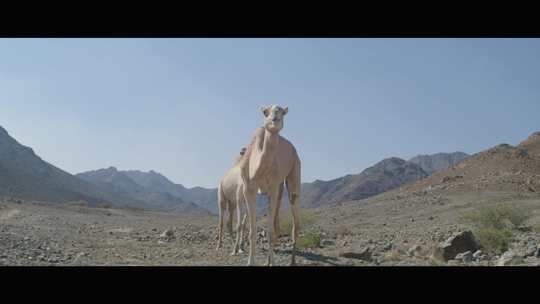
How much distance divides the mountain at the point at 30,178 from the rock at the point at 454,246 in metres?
59.6

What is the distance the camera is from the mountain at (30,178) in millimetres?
66375

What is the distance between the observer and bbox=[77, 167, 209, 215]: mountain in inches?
4936

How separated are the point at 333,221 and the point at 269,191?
23.0 metres

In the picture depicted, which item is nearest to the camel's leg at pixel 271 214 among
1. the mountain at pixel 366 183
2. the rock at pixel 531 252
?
the rock at pixel 531 252

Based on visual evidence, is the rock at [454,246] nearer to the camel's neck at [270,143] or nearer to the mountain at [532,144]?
the camel's neck at [270,143]

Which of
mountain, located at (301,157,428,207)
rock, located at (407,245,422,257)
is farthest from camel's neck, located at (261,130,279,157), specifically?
mountain, located at (301,157,428,207)

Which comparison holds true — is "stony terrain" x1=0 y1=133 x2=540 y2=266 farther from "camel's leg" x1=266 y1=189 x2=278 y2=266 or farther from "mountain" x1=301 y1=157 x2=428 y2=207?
"mountain" x1=301 y1=157 x2=428 y2=207

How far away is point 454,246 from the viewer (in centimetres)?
1298

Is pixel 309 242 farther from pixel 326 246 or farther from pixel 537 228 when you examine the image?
pixel 537 228

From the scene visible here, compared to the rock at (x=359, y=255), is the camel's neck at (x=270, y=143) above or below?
above

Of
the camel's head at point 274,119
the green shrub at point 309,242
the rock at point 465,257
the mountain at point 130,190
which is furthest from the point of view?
the mountain at point 130,190
